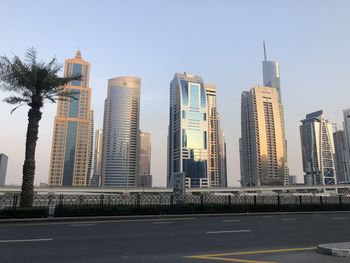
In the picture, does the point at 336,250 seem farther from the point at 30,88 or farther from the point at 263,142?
the point at 263,142

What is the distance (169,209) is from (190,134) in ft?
541

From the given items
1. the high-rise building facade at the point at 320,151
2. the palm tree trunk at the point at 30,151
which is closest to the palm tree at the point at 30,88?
the palm tree trunk at the point at 30,151

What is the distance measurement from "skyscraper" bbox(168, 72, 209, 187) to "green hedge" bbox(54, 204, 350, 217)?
154912mm

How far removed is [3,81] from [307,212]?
2387 centimetres

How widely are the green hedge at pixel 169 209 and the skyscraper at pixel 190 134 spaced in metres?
155

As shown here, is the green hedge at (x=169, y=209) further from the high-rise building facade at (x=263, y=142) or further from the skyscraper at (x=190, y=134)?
the high-rise building facade at (x=263, y=142)

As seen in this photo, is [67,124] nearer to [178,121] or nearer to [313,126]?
[178,121]

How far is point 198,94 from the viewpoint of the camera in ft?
643

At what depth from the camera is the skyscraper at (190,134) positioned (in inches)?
7269

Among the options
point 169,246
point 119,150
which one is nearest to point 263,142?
point 119,150

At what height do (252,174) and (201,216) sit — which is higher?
(252,174)

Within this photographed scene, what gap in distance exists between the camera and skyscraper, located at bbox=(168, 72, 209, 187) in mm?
184625

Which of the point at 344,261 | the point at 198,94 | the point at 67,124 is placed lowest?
the point at 344,261

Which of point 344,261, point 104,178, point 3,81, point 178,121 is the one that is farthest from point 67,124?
point 344,261
